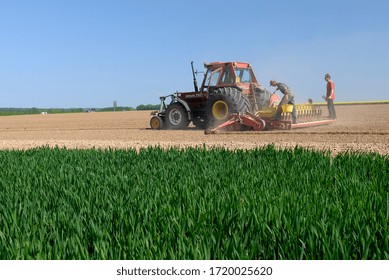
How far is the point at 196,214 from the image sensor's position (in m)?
3.29

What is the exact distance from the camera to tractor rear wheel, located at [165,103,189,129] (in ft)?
51.9

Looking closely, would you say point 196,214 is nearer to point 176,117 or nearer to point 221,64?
point 221,64

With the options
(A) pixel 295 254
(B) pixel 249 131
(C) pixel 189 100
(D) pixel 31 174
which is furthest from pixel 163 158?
(C) pixel 189 100

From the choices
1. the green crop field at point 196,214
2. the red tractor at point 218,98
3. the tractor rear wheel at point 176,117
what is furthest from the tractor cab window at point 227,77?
the green crop field at point 196,214

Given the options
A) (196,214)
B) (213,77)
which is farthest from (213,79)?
(196,214)

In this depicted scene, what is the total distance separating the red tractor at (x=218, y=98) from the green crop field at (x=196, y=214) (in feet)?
28.2

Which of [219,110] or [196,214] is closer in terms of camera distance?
[196,214]

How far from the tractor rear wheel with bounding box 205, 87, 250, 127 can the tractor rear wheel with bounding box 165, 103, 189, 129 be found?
1.22 meters

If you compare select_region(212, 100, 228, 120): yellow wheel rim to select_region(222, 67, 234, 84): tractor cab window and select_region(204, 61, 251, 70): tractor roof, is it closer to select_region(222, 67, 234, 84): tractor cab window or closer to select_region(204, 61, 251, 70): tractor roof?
select_region(222, 67, 234, 84): tractor cab window

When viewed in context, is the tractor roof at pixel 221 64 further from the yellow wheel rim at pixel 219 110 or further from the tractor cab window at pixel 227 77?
the yellow wheel rim at pixel 219 110

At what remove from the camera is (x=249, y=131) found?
1392 centimetres

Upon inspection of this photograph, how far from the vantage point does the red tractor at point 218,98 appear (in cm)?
1416

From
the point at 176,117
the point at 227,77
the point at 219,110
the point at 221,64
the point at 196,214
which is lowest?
the point at 196,214

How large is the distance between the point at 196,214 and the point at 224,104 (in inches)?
439
